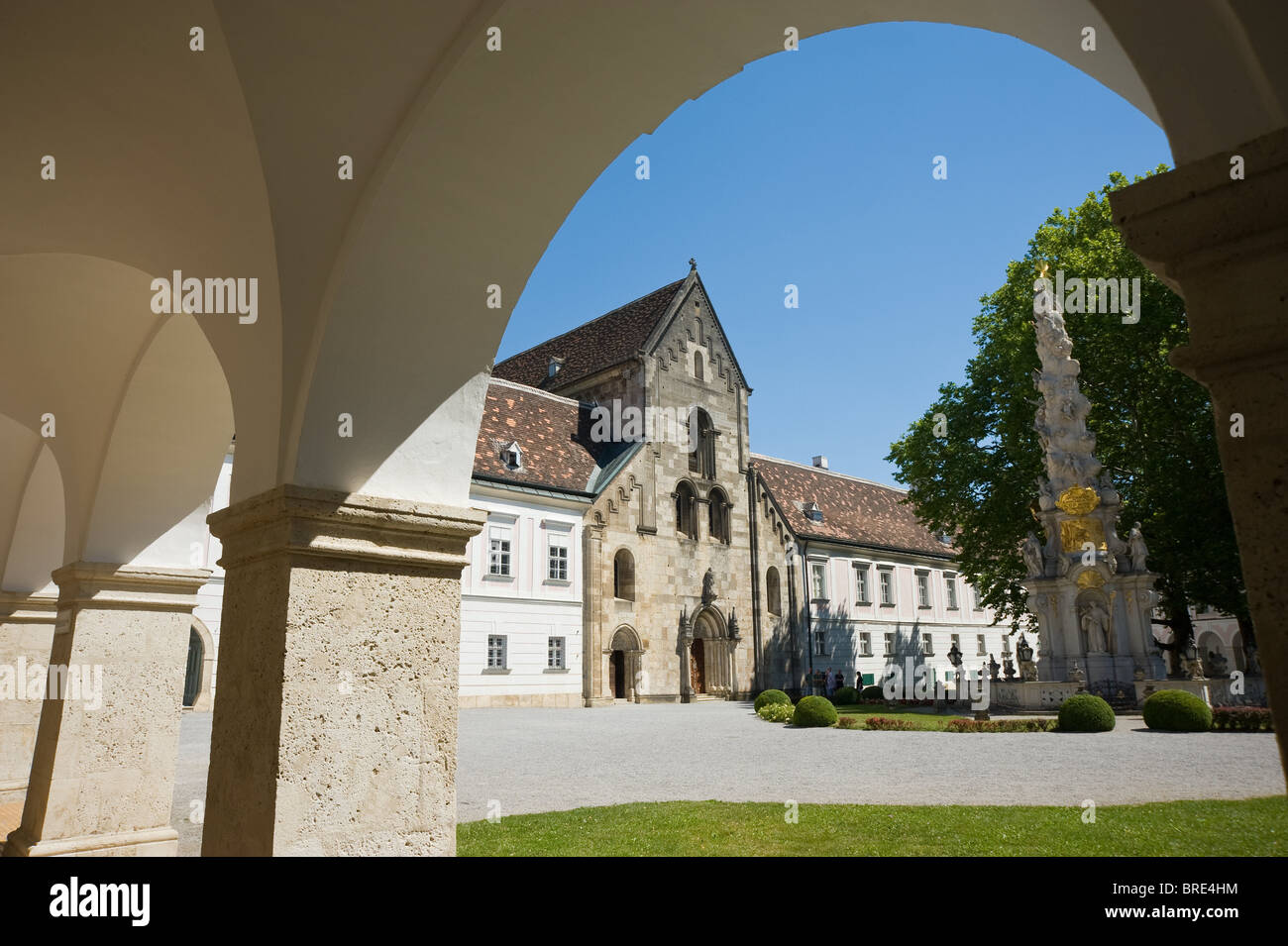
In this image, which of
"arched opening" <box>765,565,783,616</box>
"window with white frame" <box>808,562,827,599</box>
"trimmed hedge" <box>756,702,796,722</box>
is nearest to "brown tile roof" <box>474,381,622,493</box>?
"arched opening" <box>765,565,783,616</box>

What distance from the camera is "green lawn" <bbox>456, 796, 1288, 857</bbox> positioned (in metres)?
6.55

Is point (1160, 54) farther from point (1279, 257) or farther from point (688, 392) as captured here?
point (688, 392)

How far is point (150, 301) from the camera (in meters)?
5.76

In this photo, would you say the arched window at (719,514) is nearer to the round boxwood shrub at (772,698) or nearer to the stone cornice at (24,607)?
the round boxwood shrub at (772,698)

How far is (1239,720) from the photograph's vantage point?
1584 centimetres

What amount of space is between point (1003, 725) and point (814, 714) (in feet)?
13.6

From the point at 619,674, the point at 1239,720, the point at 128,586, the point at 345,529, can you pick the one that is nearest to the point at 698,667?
the point at 619,674

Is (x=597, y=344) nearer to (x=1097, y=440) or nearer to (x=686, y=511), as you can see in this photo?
(x=686, y=511)

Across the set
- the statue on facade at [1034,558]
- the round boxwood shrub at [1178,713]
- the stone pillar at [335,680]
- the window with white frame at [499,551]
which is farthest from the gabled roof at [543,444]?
the stone pillar at [335,680]

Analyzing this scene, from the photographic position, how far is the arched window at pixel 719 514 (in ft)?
118

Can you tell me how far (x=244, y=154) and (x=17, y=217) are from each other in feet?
7.32

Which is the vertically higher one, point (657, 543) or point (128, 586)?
point (657, 543)

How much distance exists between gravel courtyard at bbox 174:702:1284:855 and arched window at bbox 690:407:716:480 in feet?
58.2
